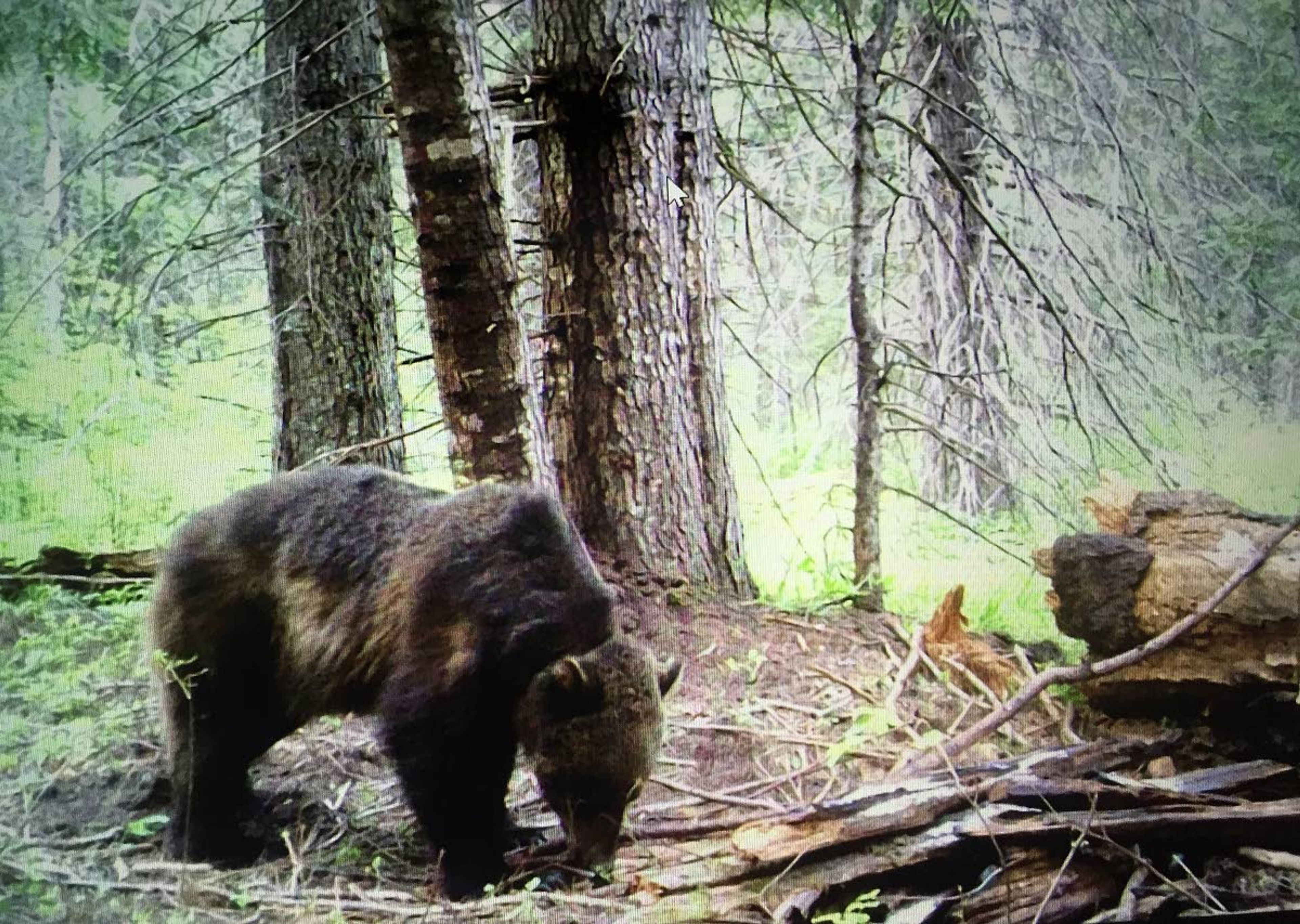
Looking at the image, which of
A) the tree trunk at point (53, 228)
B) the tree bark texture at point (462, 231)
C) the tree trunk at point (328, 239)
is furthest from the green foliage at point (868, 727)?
the tree trunk at point (53, 228)

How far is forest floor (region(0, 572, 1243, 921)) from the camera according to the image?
6.69 feet

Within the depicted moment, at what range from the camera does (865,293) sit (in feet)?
8.03

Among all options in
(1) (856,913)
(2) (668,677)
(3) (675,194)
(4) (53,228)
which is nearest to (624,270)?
(3) (675,194)

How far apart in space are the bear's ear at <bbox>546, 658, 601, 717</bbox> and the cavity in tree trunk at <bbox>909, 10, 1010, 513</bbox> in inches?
34.7

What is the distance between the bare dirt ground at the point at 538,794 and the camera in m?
2.03

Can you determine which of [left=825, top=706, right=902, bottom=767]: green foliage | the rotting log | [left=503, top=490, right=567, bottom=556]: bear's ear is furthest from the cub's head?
the rotting log

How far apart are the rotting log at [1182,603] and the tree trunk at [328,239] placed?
4.76 ft

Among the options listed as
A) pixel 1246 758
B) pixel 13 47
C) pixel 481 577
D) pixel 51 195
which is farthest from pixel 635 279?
pixel 1246 758

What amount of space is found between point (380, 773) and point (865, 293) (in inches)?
57.1

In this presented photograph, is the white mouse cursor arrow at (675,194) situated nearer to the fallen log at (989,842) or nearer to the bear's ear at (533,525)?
the bear's ear at (533,525)

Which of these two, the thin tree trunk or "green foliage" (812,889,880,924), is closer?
"green foliage" (812,889,880,924)

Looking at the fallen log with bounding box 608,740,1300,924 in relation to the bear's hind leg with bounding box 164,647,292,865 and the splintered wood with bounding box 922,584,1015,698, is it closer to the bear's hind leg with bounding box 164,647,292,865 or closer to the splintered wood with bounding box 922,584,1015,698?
the splintered wood with bounding box 922,584,1015,698

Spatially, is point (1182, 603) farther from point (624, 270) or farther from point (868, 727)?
point (624, 270)

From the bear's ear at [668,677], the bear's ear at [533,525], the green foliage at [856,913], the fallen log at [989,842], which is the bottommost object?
the green foliage at [856,913]
